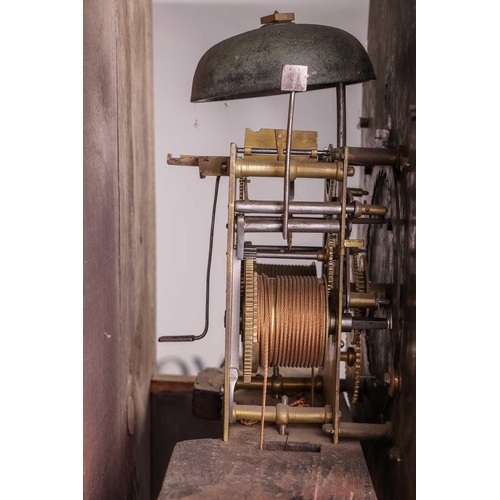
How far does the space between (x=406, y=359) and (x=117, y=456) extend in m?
1.16

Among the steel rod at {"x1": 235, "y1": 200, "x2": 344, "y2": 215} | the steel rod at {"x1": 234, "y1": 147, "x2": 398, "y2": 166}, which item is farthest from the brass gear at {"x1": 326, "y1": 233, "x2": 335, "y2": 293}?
the steel rod at {"x1": 234, "y1": 147, "x2": 398, "y2": 166}

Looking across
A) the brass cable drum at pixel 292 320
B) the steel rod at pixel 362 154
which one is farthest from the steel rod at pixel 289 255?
the steel rod at pixel 362 154

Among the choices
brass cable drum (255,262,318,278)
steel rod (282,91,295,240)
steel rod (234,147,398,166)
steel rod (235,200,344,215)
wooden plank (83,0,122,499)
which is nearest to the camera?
wooden plank (83,0,122,499)

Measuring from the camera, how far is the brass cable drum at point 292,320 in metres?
2.46

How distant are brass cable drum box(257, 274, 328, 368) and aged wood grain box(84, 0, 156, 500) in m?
0.55

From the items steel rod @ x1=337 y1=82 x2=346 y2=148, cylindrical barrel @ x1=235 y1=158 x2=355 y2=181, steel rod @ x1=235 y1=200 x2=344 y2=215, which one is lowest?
steel rod @ x1=235 y1=200 x2=344 y2=215

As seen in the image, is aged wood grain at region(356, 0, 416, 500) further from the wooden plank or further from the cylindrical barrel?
the wooden plank

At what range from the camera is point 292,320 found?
2.46 meters

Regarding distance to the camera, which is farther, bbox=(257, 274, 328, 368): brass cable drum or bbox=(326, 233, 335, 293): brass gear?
bbox=(326, 233, 335, 293): brass gear

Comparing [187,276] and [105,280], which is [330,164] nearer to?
[105,280]

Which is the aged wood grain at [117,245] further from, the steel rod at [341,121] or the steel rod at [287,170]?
the steel rod at [341,121]

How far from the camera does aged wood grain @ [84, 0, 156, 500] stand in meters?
2.21

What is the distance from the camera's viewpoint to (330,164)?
2.48 m

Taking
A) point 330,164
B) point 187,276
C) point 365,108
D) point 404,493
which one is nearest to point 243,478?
point 404,493
